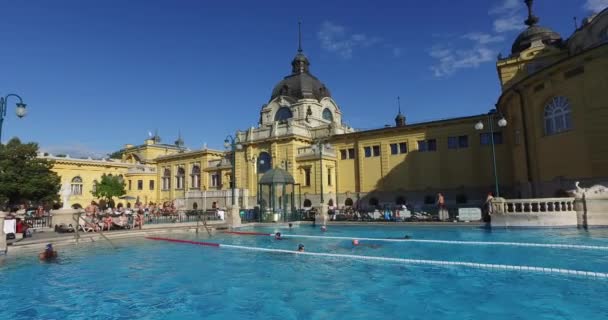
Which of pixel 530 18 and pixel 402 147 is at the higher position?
pixel 530 18

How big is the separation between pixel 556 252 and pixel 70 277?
49.6 ft

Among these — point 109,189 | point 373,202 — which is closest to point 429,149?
point 373,202

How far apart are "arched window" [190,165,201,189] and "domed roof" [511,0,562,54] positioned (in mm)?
39696

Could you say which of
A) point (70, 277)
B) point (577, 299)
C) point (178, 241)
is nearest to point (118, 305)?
point (70, 277)

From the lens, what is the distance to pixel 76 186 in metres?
52.8

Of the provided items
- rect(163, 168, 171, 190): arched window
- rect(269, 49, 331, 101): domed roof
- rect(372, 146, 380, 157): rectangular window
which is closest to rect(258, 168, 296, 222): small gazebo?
rect(372, 146, 380, 157): rectangular window

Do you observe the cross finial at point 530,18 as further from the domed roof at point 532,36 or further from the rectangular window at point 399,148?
the rectangular window at point 399,148

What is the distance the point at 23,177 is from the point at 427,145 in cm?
4128

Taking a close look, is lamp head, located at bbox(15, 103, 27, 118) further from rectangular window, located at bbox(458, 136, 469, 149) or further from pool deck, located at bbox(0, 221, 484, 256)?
rectangular window, located at bbox(458, 136, 469, 149)

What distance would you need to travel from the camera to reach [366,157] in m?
39.5

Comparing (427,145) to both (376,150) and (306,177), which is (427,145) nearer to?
(376,150)

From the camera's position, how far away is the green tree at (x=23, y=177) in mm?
38625

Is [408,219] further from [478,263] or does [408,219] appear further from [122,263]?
[122,263]

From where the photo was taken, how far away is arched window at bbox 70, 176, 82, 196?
52.4 meters
